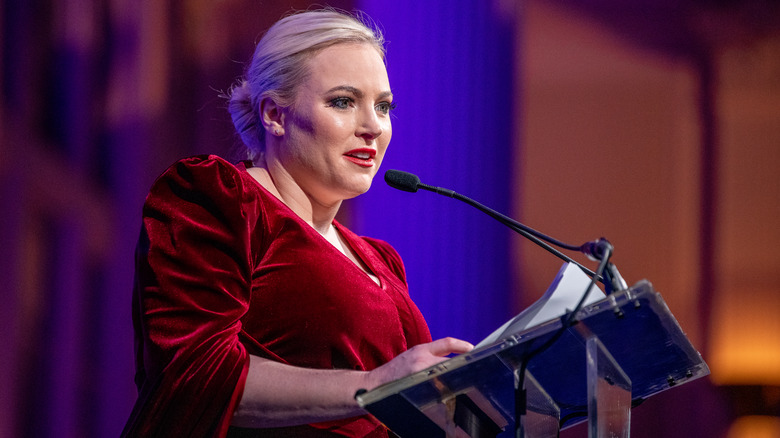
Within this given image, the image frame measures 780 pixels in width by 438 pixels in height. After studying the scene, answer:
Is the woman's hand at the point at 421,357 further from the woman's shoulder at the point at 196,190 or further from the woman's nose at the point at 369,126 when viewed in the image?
the woman's nose at the point at 369,126

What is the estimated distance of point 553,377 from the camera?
110cm

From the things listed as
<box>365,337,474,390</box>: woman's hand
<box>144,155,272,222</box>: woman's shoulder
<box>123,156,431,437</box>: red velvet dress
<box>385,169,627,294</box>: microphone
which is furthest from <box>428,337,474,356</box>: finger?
<box>144,155,272,222</box>: woman's shoulder

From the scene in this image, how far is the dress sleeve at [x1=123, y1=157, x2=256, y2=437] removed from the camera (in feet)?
4.05

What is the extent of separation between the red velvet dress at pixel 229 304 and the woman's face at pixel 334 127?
0.39 ft

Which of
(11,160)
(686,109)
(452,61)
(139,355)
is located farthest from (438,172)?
(139,355)

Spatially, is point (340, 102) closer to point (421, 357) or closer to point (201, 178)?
point (201, 178)

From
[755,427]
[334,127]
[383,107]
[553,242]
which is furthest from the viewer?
[755,427]

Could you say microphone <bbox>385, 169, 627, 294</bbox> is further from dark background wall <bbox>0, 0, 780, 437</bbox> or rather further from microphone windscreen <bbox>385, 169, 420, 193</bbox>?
dark background wall <bbox>0, 0, 780, 437</bbox>

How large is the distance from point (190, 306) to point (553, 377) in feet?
1.75

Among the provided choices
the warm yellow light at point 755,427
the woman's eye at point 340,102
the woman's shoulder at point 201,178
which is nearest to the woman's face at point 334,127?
the woman's eye at point 340,102

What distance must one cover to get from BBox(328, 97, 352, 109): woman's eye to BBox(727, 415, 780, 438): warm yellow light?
1893 millimetres

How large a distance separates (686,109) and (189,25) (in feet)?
5.43

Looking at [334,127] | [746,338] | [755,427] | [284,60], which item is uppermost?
[284,60]

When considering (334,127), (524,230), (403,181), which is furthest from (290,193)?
(524,230)
